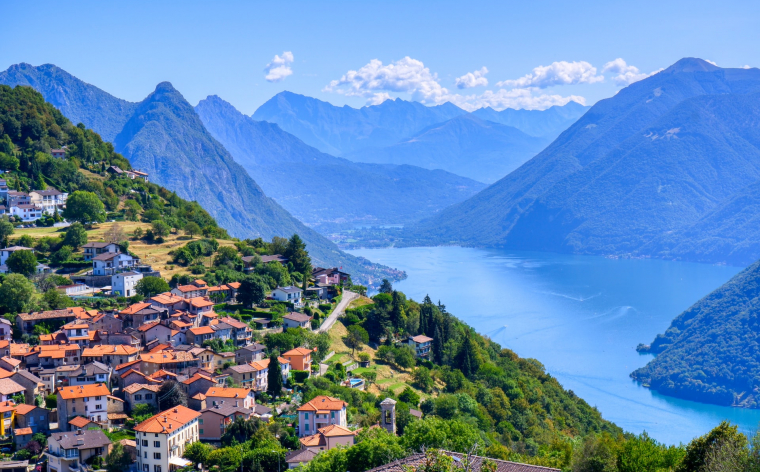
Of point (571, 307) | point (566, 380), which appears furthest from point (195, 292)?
point (571, 307)

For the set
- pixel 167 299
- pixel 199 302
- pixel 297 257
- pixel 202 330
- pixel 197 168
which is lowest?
pixel 202 330

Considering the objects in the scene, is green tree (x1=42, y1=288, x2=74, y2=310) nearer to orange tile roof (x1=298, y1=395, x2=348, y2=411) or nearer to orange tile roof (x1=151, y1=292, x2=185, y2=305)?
orange tile roof (x1=151, y1=292, x2=185, y2=305)

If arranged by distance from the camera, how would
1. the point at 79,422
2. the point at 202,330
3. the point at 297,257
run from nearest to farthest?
the point at 79,422 < the point at 202,330 < the point at 297,257

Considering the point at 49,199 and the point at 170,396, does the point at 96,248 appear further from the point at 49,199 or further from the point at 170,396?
the point at 170,396

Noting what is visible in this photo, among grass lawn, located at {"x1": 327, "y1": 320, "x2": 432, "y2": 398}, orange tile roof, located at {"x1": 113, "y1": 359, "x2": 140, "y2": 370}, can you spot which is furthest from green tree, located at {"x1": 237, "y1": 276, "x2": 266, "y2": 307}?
orange tile roof, located at {"x1": 113, "y1": 359, "x2": 140, "y2": 370}

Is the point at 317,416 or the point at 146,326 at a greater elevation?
the point at 146,326

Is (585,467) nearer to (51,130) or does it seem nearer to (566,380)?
(566,380)

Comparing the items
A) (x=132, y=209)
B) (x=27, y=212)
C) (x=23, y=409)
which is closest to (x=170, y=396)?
(x=23, y=409)
